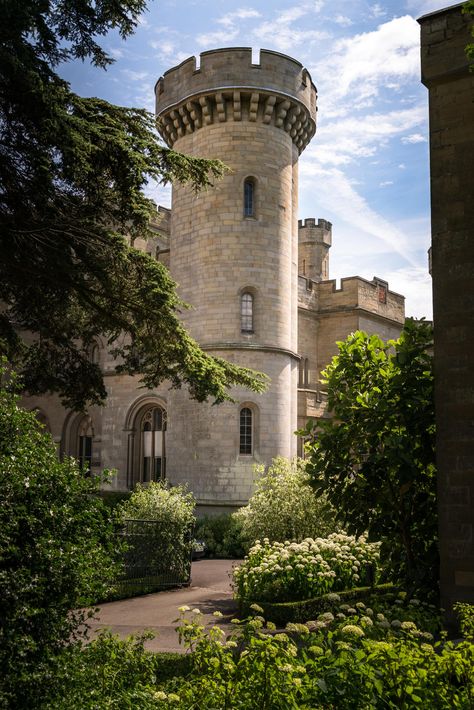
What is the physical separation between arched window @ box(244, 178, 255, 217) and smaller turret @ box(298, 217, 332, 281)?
18.5 meters

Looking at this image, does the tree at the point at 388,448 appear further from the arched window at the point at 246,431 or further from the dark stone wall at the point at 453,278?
the arched window at the point at 246,431

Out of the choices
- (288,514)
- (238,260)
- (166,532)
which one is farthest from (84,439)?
(288,514)

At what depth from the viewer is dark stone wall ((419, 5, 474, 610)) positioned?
329 inches

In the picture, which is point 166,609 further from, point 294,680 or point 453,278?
point 294,680

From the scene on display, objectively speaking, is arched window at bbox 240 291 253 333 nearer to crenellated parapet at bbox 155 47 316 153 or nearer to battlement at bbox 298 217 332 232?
crenellated parapet at bbox 155 47 316 153

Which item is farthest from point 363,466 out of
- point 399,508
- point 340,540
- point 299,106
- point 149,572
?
point 299,106

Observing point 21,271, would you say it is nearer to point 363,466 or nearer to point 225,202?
point 363,466

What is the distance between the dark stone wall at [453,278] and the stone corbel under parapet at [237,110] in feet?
44.9

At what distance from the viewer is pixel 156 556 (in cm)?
1525

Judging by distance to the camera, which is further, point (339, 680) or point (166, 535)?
point (166, 535)

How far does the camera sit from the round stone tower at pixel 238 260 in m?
21.6

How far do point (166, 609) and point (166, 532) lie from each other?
3029mm

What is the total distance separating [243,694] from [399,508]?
17.7 ft

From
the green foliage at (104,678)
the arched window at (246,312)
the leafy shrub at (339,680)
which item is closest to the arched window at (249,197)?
the arched window at (246,312)
